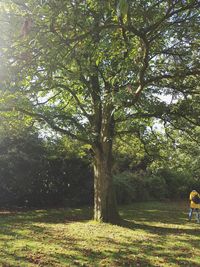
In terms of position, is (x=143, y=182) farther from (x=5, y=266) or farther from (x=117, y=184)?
(x=5, y=266)

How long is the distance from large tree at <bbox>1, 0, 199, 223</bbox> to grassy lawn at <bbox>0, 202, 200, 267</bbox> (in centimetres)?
209

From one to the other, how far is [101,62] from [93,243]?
6.44m

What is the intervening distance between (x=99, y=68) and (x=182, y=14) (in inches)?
167

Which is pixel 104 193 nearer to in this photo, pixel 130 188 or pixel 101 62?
pixel 101 62

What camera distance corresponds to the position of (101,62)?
13.3 meters

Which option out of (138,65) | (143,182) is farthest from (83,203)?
(138,65)

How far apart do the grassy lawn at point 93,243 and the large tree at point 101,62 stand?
2.09m

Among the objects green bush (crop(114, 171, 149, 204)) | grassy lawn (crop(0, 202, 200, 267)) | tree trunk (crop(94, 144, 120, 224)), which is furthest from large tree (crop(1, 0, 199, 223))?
green bush (crop(114, 171, 149, 204))

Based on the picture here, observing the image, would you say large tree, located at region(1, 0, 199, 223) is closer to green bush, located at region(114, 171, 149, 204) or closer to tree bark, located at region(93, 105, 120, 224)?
tree bark, located at region(93, 105, 120, 224)

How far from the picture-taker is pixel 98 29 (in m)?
7.88

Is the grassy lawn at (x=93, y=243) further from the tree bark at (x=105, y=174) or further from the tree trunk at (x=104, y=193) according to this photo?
the tree bark at (x=105, y=174)

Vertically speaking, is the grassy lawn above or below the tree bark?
below

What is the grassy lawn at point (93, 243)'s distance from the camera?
8656mm

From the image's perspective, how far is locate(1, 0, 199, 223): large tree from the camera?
326 inches
